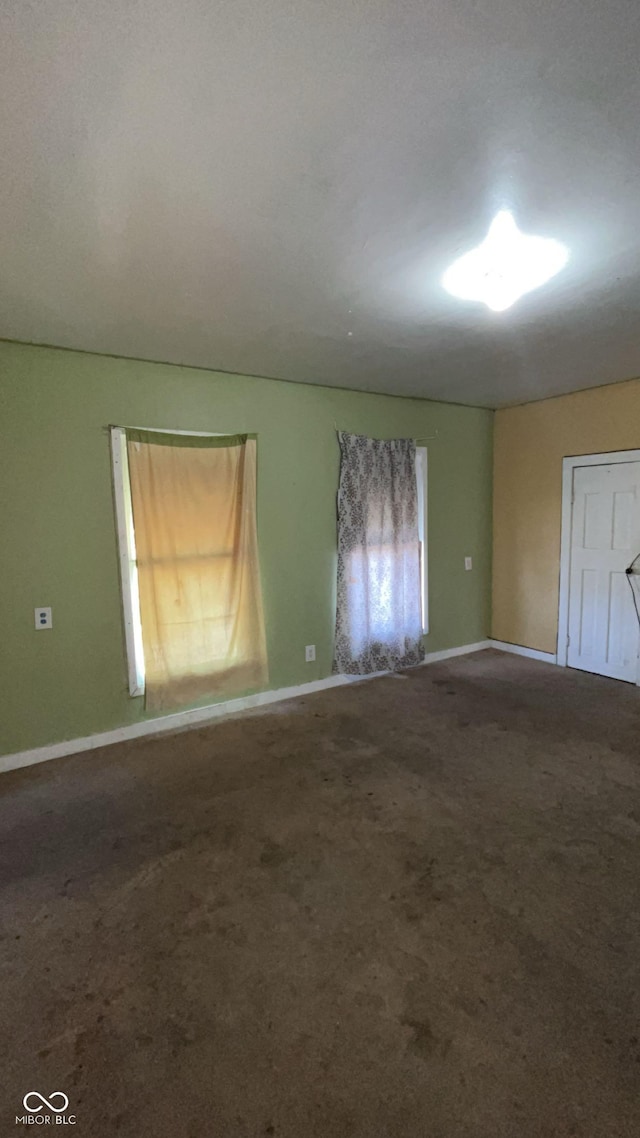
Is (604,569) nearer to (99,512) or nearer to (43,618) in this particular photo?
(99,512)

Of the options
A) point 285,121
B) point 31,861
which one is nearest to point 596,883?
point 31,861

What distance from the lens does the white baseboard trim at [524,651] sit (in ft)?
14.9

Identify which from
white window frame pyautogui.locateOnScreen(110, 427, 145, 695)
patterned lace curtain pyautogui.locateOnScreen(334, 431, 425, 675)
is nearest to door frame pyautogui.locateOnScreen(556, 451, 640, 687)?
patterned lace curtain pyautogui.locateOnScreen(334, 431, 425, 675)

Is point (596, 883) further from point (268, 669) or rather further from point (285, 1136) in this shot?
point (268, 669)

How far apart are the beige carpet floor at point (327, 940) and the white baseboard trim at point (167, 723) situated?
11 centimetres

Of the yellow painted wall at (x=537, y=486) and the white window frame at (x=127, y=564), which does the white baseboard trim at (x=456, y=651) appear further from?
the white window frame at (x=127, y=564)

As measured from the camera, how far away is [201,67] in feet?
3.51

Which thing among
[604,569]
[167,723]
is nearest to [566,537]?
[604,569]

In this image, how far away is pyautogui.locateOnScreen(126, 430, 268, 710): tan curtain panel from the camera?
311 cm

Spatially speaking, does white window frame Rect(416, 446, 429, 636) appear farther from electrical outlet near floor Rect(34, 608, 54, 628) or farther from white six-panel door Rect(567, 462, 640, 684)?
electrical outlet near floor Rect(34, 608, 54, 628)

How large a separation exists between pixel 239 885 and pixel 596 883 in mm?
1344

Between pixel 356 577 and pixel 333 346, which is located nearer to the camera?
pixel 333 346

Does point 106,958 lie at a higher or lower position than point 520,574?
lower

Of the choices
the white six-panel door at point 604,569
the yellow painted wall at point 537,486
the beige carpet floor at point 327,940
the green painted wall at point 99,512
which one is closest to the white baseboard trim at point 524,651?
the yellow painted wall at point 537,486
